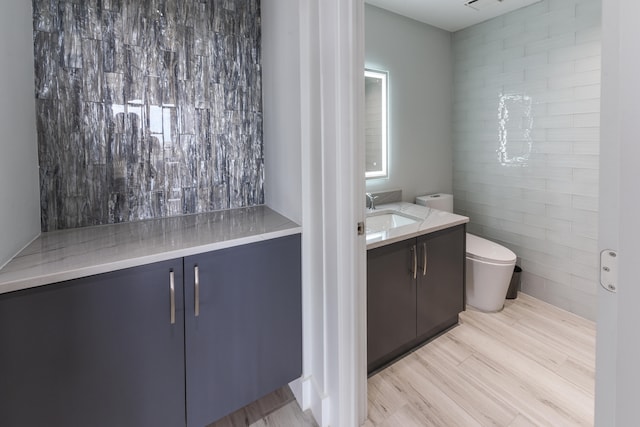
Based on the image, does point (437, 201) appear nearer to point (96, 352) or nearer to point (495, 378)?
point (495, 378)

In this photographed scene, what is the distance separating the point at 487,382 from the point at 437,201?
1.48m

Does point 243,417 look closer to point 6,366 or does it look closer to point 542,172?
point 6,366

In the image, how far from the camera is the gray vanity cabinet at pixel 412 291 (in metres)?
1.75

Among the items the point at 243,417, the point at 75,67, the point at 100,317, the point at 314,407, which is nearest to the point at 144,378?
the point at 100,317

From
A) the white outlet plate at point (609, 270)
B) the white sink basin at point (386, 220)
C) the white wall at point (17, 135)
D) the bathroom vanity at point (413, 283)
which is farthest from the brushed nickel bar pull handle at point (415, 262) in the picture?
the white wall at point (17, 135)

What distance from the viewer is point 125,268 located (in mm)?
1097

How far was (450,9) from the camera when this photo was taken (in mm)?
2559

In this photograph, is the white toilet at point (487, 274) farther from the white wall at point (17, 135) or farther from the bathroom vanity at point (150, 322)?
the white wall at point (17, 135)

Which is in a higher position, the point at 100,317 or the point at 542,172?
the point at 542,172

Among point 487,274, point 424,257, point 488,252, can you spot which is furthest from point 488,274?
point 424,257

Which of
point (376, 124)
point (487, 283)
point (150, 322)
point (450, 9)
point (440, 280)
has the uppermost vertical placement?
point (450, 9)

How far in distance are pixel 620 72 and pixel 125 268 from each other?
51.4 inches

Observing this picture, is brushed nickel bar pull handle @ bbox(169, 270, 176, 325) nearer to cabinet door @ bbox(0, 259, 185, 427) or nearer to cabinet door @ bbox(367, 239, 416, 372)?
cabinet door @ bbox(0, 259, 185, 427)

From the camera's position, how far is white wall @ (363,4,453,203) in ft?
8.34
